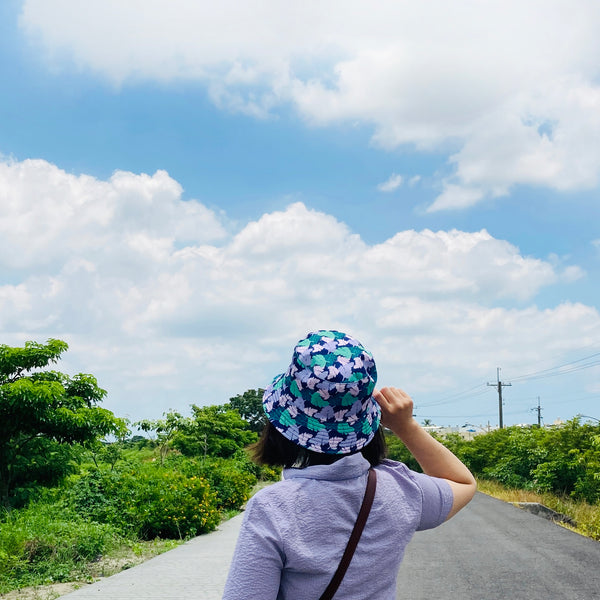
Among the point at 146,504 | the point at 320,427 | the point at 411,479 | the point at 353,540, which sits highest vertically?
the point at 320,427

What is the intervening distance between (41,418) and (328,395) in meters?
14.4

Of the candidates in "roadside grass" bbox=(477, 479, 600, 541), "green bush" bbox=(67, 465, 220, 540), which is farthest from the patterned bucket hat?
"roadside grass" bbox=(477, 479, 600, 541)

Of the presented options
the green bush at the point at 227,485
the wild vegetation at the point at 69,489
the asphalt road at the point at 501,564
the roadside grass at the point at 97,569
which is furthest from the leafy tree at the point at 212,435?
the asphalt road at the point at 501,564

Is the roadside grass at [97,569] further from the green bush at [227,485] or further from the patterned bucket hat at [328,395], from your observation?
the patterned bucket hat at [328,395]

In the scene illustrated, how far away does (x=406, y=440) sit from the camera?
190 cm

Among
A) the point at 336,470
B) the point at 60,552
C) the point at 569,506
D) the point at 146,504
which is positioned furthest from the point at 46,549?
the point at 569,506

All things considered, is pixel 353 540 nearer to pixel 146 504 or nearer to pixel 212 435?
pixel 146 504

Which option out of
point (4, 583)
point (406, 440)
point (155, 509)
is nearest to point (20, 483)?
point (155, 509)

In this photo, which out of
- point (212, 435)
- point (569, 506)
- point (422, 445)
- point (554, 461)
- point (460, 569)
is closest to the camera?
point (422, 445)

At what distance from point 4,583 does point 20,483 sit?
793 centimetres

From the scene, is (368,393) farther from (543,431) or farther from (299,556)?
(543,431)

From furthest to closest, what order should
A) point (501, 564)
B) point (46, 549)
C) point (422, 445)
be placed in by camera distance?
point (46, 549)
point (501, 564)
point (422, 445)

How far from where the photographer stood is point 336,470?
162 cm

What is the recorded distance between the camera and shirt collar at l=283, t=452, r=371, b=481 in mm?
1612
